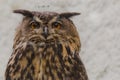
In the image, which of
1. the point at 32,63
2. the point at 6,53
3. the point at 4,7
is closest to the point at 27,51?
the point at 32,63

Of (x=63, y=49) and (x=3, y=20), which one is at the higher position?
(x=3, y=20)

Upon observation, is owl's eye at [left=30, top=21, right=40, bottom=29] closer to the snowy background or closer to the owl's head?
the owl's head

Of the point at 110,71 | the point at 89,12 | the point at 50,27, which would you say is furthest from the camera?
the point at 89,12

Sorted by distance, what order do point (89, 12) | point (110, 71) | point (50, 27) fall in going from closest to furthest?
point (50, 27), point (110, 71), point (89, 12)

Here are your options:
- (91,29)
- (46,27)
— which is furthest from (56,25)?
(91,29)

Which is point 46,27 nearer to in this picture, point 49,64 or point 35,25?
point 35,25

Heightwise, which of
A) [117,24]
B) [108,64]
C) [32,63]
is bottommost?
[32,63]

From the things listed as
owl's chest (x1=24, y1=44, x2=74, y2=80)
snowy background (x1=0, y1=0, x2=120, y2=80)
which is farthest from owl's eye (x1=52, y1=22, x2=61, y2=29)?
snowy background (x1=0, y1=0, x2=120, y2=80)

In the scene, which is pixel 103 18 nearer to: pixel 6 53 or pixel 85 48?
pixel 85 48
